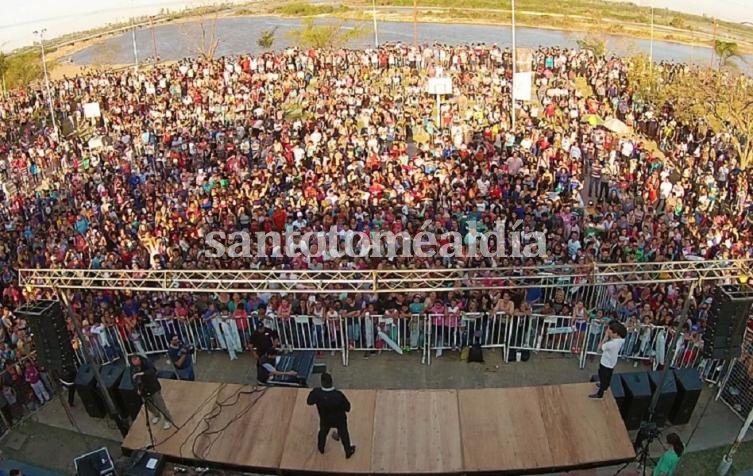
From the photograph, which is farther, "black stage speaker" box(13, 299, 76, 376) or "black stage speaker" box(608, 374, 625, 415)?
"black stage speaker" box(608, 374, 625, 415)

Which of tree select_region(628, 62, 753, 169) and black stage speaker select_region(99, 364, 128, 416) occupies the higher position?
tree select_region(628, 62, 753, 169)

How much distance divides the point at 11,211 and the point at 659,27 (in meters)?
65.5

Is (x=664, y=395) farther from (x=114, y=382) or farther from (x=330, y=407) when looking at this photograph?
(x=114, y=382)

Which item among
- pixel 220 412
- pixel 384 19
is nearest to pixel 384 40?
pixel 384 19

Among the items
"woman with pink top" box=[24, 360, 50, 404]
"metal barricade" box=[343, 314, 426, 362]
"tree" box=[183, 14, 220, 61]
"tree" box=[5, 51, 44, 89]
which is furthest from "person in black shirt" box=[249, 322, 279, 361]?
"tree" box=[5, 51, 44, 89]

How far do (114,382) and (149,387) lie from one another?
1879 millimetres

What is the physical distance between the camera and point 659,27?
65812 millimetres

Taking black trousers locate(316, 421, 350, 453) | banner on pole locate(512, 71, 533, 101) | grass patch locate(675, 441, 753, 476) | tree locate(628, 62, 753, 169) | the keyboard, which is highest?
banner on pole locate(512, 71, 533, 101)

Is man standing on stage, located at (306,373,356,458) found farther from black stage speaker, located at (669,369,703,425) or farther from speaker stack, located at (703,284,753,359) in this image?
speaker stack, located at (703,284,753,359)

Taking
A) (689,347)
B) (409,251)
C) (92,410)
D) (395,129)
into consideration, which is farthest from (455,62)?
(92,410)

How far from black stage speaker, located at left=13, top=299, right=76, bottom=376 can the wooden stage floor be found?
176 cm

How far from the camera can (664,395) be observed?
9.76 meters

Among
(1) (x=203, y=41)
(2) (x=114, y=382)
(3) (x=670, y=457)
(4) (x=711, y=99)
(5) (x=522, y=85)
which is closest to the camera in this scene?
(3) (x=670, y=457)

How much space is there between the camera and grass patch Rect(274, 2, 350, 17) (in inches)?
3059
